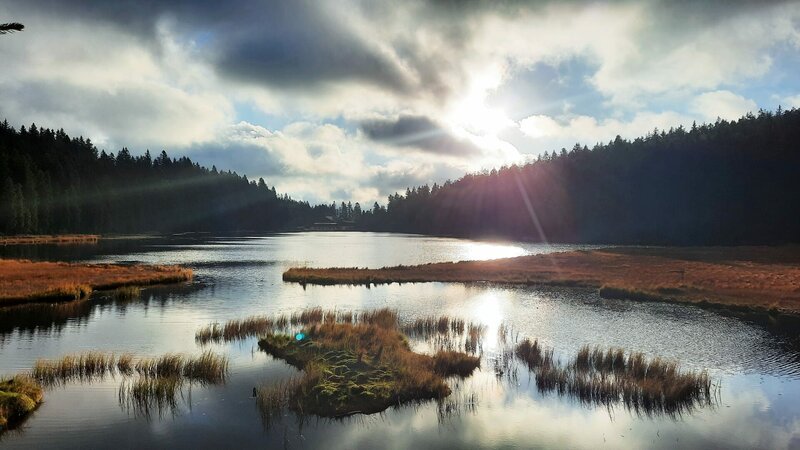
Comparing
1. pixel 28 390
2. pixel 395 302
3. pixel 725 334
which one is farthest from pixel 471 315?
pixel 28 390

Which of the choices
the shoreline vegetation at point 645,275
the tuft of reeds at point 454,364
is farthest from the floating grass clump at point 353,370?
the shoreline vegetation at point 645,275

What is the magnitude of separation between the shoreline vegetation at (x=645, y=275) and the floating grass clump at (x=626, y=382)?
28915 mm

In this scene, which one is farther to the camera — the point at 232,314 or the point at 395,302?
the point at 395,302

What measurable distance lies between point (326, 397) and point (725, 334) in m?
31.8

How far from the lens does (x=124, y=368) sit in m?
25.5

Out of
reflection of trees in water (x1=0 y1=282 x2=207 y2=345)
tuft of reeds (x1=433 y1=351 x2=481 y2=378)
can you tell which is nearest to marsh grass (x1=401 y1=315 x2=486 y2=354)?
tuft of reeds (x1=433 y1=351 x2=481 y2=378)

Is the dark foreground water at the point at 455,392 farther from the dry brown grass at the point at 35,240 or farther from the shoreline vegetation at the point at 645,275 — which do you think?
the dry brown grass at the point at 35,240

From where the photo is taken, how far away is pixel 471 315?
44031mm

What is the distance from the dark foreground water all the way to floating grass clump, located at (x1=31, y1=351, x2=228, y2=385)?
1.02 m

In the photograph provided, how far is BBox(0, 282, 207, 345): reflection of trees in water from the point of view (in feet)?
116

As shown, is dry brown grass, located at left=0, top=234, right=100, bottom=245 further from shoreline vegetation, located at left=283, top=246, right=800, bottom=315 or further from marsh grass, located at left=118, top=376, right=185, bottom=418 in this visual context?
marsh grass, located at left=118, top=376, right=185, bottom=418

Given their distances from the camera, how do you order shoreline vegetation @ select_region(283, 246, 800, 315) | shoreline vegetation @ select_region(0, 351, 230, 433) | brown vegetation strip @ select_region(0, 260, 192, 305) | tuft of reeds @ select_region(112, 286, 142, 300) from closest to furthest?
shoreline vegetation @ select_region(0, 351, 230, 433)
brown vegetation strip @ select_region(0, 260, 192, 305)
tuft of reeds @ select_region(112, 286, 142, 300)
shoreline vegetation @ select_region(283, 246, 800, 315)

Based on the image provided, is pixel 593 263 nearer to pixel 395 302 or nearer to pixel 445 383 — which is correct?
pixel 395 302

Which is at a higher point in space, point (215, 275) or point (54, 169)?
point (54, 169)
